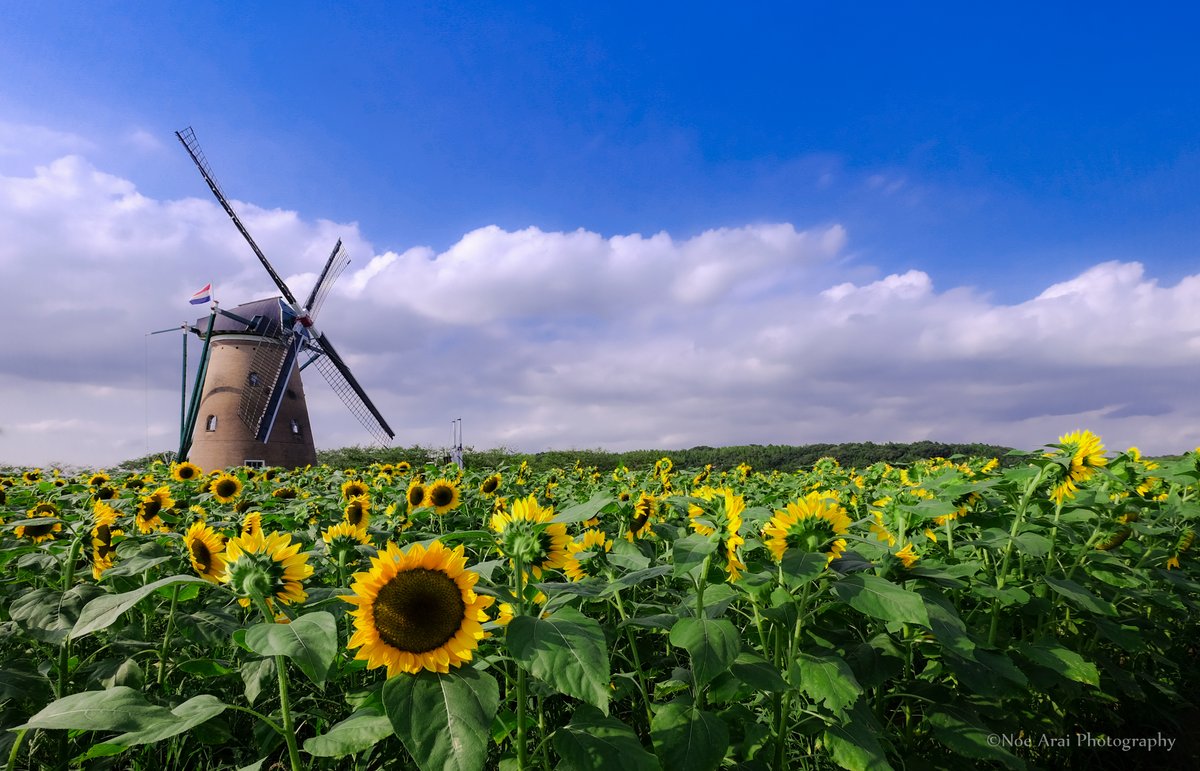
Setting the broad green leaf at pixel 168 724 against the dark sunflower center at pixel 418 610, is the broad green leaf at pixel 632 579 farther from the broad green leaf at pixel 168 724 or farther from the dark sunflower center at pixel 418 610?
the broad green leaf at pixel 168 724

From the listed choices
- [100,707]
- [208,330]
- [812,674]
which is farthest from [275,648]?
[208,330]

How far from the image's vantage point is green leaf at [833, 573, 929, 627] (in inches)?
65.0

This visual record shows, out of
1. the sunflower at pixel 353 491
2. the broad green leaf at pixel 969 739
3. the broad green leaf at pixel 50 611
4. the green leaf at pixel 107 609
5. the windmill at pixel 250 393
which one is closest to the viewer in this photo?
the green leaf at pixel 107 609

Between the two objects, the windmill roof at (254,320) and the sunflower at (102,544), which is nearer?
the sunflower at (102,544)

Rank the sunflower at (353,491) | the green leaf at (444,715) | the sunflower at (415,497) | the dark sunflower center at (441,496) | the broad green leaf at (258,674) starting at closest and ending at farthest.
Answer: the green leaf at (444,715) → the broad green leaf at (258,674) → the sunflower at (415,497) → the dark sunflower center at (441,496) → the sunflower at (353,491)

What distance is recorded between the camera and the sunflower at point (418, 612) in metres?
1.51

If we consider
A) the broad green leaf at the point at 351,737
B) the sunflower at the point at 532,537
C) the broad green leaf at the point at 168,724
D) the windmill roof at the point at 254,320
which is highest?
the windmill roof at the point at 254,320

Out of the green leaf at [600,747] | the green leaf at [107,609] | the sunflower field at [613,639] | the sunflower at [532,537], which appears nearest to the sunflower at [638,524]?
the sunflower field at [613,639]

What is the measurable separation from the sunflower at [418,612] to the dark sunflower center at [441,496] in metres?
3.16

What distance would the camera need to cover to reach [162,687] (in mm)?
2578

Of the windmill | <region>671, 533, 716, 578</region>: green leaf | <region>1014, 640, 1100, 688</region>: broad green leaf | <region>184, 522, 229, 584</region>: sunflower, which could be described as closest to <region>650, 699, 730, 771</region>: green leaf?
<region>671, 533, 716, 578</region>: green leaf

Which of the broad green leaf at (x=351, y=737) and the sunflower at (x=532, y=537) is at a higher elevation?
the sunflower at (x=532, y=537)

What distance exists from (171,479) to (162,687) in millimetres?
7771

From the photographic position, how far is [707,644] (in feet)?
5.24
